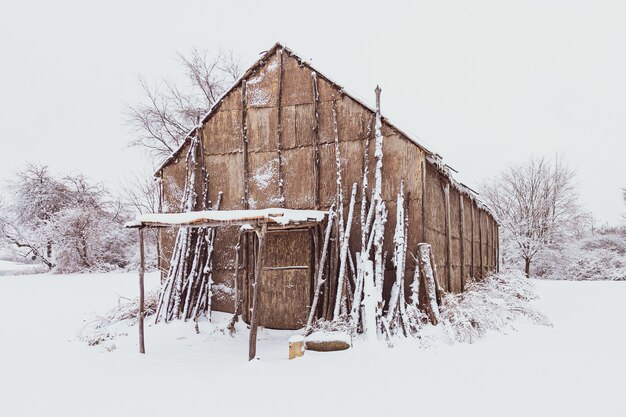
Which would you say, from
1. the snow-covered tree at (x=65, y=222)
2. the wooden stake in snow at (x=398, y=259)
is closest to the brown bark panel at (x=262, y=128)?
the wooden stake in snow at (x=398, y=259)

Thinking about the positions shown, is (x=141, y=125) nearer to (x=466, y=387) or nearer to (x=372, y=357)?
(x=372, y=357)

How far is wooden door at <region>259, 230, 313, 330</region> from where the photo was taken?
36.0 ft

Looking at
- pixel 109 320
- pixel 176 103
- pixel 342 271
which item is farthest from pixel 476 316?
pixel 176 103

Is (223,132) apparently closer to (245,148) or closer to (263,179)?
(245,148)

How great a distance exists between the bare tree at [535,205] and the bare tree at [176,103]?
22306mm

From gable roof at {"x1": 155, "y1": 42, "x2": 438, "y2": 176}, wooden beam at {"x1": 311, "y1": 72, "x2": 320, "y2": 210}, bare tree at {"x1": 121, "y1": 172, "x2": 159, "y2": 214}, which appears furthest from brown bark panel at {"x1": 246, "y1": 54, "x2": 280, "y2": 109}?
bare tree at {"x1": 121, "y1": 172, "x2": 159, "y2": 214}

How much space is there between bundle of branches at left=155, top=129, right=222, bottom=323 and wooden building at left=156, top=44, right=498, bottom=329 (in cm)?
31

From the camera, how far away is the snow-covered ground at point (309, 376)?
5.70 metres

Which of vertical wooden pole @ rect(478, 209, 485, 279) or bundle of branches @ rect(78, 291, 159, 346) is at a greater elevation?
vertical wooden pole @ rect(478, 209, 485, 279)

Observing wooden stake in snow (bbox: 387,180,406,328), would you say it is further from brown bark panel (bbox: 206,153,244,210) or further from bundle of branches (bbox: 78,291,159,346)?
bundle of branches (bbox: 78,291,159,346)

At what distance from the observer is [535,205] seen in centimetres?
3684

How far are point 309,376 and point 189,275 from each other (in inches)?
225

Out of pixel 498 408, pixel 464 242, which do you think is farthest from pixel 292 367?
pixel 464 242

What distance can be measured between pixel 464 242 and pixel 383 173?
19.2ft
